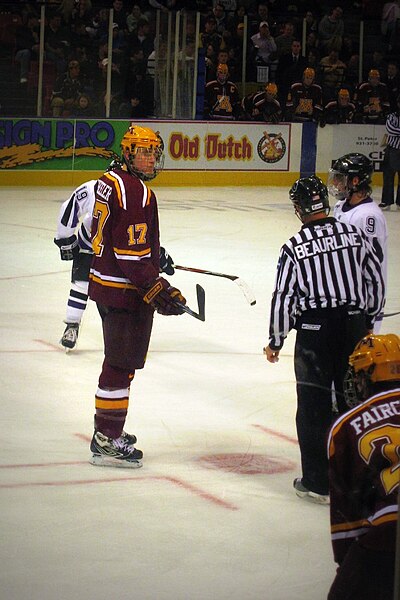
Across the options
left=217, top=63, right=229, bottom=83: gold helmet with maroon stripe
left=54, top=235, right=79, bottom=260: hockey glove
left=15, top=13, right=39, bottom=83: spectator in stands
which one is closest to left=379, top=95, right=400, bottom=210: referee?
left=217, top=63, right=229, bottom=83: gold helmet with maroon stripe

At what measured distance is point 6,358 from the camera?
6.82 meters

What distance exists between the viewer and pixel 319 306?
450 cm

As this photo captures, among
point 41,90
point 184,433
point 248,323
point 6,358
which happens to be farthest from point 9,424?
point 41,90

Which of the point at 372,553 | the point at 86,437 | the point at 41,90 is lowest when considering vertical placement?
the point at 86,437

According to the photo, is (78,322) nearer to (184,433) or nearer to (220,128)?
(184,433)

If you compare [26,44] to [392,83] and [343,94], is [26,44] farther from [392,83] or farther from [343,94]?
[392,83]

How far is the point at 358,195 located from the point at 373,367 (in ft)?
9.61

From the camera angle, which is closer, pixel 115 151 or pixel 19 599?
pixel 19 599

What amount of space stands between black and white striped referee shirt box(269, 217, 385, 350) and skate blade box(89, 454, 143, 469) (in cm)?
88

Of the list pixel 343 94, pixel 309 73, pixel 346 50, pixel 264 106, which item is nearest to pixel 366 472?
pixel 264 106

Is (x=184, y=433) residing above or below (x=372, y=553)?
below

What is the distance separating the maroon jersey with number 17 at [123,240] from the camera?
4.82m

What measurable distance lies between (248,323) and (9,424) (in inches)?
112

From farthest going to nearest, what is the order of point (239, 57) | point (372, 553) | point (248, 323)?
point (239, 57) < point (248, 323) < point (372, 553)
